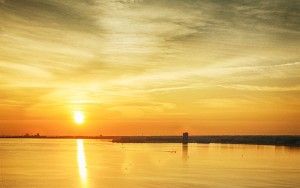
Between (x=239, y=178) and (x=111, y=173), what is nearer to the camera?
(x=239, y=178)

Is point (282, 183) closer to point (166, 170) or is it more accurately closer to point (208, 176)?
point (208, 176)

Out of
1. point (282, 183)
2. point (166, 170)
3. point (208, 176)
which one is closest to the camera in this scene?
point (282, 183)

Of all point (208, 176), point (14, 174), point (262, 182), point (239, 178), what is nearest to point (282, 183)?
point (262, 182)

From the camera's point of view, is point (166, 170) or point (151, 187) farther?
point (166, 170)

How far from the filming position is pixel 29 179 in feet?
157

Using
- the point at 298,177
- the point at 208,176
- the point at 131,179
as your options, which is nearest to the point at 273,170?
the point at 298,177

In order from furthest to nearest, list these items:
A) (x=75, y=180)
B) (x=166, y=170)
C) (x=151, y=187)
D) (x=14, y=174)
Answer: (x=166, y=170) → (x=14, y=174) → (x=75, y=180) → (x=151, y=187)

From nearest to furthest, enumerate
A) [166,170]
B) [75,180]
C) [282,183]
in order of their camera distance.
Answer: [282,183] → [75,180] → [166,170]

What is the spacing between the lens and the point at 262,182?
4525 centimetres

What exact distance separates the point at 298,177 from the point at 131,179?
60.0 ft

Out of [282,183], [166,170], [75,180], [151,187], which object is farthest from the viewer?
[166,170]

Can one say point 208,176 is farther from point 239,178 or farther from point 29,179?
point 29,179

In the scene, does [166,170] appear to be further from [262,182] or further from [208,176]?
[262,182]

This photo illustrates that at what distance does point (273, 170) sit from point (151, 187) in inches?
927
